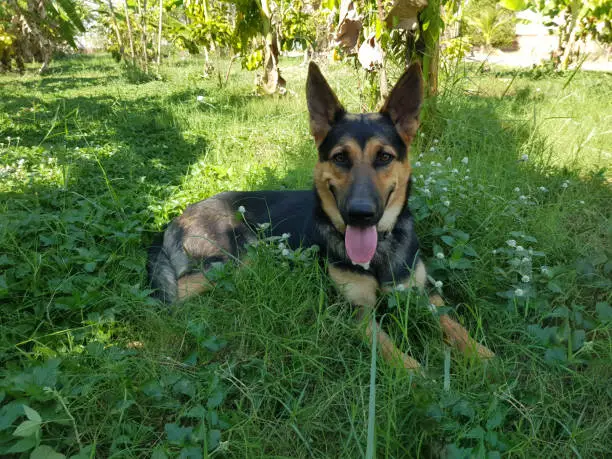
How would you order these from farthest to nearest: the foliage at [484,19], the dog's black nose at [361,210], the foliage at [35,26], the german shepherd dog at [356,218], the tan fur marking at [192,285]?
the foliage at [484,19] < the foliage at [35,26] < the tan fur marking at [192,285] < the german shepherd dog at [356,218] < the dog's black nose at [361,210]

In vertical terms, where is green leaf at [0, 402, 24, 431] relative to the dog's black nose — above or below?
below

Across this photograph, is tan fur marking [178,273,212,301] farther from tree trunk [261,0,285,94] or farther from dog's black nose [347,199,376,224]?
tree trunk [261,0,285,94]

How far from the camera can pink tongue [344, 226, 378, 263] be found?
2447mm

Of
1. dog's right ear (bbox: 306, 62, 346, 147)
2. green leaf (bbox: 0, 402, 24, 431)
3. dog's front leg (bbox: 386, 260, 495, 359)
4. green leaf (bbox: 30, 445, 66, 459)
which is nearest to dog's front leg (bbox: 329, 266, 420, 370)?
dog's front leg (bbox: 386, 260, 495, 359)

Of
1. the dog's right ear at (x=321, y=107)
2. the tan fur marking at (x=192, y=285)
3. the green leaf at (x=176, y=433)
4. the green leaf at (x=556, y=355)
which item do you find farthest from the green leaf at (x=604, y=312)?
the tan fur marking at (x=192, y=285)

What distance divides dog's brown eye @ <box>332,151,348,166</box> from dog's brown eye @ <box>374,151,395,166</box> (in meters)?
0.20

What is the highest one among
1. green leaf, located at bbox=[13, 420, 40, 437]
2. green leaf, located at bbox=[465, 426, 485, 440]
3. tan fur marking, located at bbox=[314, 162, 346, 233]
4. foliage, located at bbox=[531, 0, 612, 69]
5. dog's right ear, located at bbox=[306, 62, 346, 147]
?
foliage, located at bbox=[531, 0, 612, 69]

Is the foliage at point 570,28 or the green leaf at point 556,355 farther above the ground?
the foliage at point 570,28

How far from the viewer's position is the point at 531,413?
5.39 feet

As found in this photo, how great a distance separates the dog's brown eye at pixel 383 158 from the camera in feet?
8.52

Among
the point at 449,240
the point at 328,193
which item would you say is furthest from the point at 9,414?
the point at 449,240

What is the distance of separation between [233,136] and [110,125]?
2308 mm

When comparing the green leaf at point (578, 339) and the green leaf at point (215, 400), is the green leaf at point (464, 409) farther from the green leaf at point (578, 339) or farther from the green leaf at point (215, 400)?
the green leaf at point (215, 400)

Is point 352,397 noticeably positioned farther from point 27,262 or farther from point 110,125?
point 110,125
